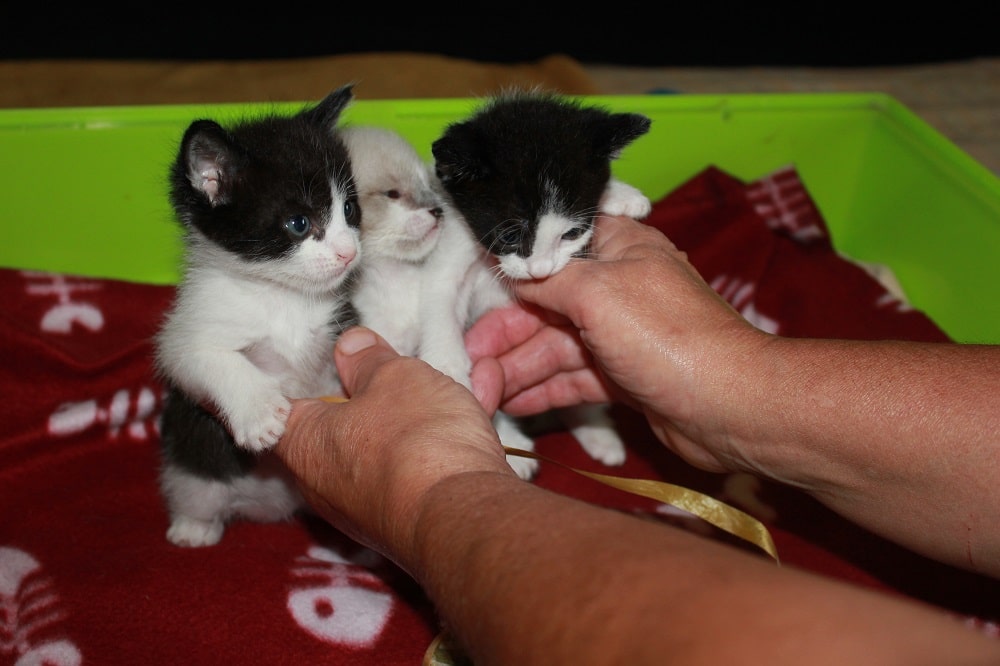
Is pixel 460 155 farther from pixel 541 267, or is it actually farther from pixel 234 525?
pixel 234 525

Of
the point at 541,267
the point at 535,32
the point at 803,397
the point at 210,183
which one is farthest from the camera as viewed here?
the point at 535,32

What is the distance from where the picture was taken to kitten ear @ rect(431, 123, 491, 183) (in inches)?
65.0

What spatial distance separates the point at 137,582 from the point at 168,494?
203mm

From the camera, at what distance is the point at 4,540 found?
6.53ft

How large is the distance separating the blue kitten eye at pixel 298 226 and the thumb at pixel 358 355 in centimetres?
23

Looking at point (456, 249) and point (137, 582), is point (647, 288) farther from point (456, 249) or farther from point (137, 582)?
point (137, 582)

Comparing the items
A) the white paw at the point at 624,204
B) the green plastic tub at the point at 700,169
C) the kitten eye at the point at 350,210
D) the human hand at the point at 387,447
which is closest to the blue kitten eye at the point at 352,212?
the kitten eye at the point at 350,210

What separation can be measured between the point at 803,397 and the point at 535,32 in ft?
10.3

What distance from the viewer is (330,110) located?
1812mm

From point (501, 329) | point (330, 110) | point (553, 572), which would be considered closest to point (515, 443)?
point (501, 329)

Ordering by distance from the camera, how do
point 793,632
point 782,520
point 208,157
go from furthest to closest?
point 782,520 → point 208,157 → point 793,632

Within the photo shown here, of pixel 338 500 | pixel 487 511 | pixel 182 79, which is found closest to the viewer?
pixel 487 511

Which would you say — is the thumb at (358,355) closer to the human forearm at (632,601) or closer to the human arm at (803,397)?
the human arm at (803,397)

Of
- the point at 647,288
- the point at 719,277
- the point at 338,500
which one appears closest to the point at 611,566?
the point at 338,500
